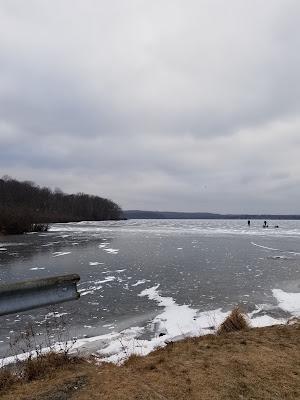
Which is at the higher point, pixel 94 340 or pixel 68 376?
pixel 68 376

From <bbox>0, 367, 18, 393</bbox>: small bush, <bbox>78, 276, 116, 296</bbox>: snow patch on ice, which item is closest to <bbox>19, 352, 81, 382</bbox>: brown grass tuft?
<bbox>0, 367, 18, 393</bbox>: small bush

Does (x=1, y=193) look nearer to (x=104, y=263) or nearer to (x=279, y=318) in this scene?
(x=104, y=263)

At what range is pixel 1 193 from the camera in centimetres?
12469

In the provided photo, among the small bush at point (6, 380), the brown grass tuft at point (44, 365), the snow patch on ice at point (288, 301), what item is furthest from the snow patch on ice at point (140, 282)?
the small bush at point (6, 380)

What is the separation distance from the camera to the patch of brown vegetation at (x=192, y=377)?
13.1 feet

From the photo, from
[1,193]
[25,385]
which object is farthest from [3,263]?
[1,193]

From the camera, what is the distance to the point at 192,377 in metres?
4.44

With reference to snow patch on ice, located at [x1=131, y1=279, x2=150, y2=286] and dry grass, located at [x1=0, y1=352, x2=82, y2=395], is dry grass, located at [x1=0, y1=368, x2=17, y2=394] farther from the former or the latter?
snow patch on ice, located at [x1=131, y1=279, x2=150, y2=286]

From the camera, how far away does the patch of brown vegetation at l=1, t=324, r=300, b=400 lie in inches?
157

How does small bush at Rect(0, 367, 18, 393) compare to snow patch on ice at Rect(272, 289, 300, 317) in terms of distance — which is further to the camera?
snow patch on ice at Rect(272, 289, 300, 317)

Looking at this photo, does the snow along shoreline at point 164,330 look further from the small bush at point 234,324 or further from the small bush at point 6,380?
the small bush at point 6,380

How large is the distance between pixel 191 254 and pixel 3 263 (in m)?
10.6

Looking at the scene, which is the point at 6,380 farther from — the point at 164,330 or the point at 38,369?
the point at 164,330

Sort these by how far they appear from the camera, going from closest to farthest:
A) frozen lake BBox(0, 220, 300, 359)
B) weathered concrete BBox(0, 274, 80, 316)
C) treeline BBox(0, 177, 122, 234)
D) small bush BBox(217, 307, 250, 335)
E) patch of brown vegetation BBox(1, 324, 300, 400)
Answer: weathered concrete BBox(0, 274, 80, 316) < patch of brown vegetation BBox(1, 324, 300, 400) < small bush BBox(217, 307, 250, 335) < frozen lake BBox(0, 220, 300, 359) < treeline BBox(0, 177, 122, 234)
